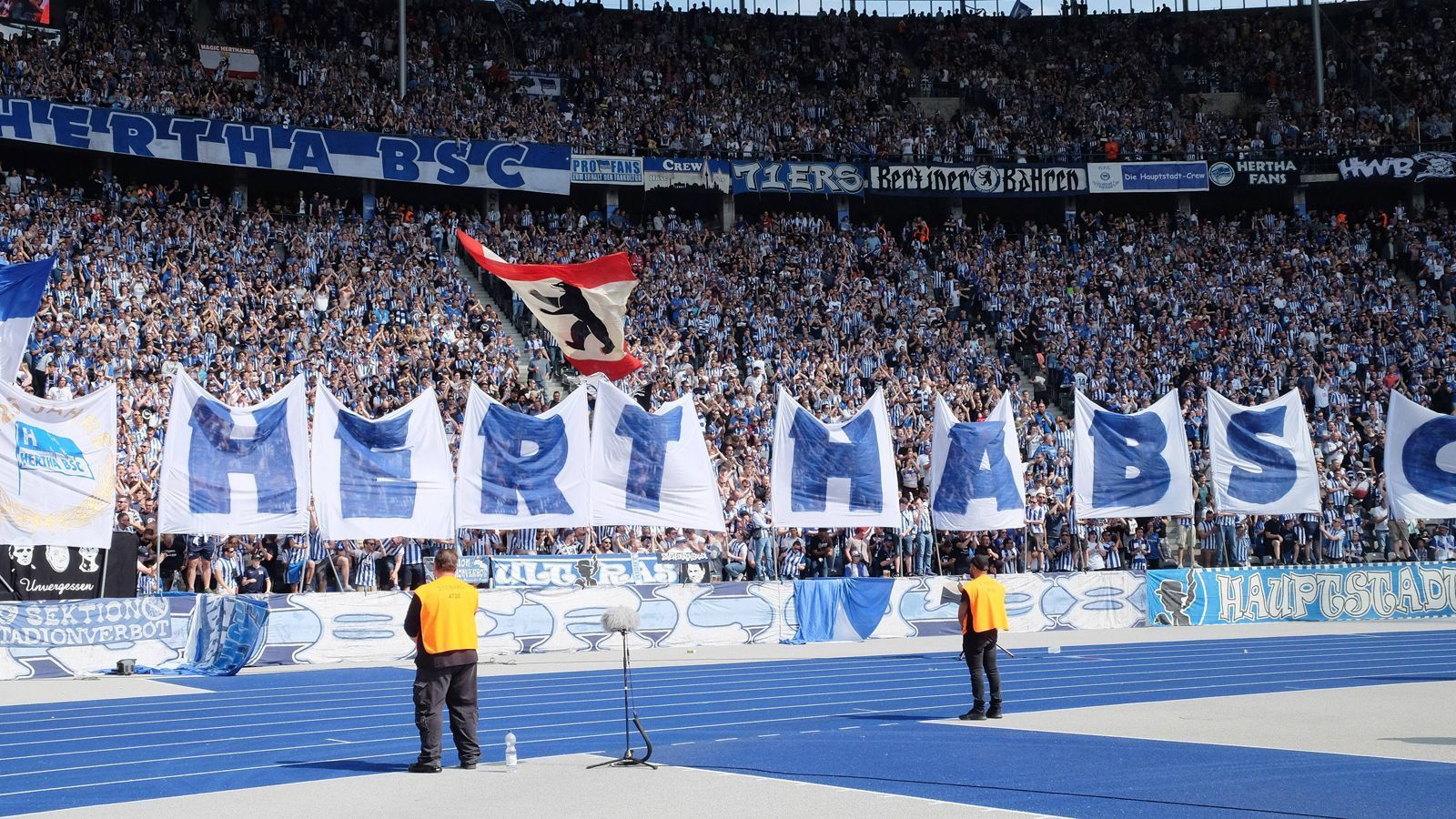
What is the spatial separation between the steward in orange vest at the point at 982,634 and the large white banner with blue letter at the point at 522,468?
878cm

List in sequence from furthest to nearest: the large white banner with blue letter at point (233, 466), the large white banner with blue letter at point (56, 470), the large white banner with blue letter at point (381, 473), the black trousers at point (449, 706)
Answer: the large white banner with blue letter at point (381, 473) → the large white banner with blue letter at point (233, 466) → the large white banner with blue letter at point (56, 470) → the black trousers at point (449, 706)

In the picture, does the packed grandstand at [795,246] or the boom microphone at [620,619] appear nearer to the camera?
the boom microphone at [620,619]

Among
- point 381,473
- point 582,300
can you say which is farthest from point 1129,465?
point 381,473

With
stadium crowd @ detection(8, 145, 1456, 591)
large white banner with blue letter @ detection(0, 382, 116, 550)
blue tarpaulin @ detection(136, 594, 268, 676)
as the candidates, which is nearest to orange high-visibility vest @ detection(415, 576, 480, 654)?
large white banner with blue letter @ detection(0, 382, 116, 550)

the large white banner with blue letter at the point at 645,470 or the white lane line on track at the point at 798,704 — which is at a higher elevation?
the large white banner with blue letter at the point at 645,470

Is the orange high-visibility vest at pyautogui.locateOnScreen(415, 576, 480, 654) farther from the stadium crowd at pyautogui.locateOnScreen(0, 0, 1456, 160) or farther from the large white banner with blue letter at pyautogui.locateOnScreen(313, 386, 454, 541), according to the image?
the stadium crowd at pyautogui.locateOnScreen(0, 0, 1456, 160)

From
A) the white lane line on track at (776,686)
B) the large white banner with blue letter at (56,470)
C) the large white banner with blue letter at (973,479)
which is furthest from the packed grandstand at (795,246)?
the white lane line on track at (776,686)

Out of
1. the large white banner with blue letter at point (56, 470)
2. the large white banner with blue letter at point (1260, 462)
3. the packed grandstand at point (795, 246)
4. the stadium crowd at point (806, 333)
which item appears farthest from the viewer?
the packed grandstand at point (795, 246)

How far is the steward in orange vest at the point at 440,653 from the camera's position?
10961 millimetres

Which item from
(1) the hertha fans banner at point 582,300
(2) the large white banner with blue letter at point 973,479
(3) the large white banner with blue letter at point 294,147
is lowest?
(2) the large white banner with blue letter at point 973,479

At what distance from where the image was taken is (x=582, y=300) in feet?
81.7

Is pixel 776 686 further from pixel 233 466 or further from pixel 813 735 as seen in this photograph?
pixel 233 466

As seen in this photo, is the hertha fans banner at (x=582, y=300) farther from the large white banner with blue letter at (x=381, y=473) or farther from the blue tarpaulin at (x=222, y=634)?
the blue tarpaulin at (x=222, y=634)

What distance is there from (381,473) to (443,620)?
10196 mm
